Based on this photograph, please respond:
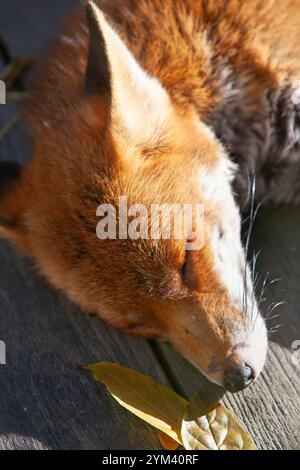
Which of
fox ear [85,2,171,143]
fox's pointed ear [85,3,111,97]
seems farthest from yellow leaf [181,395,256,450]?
fox's pointed ear [85,3,111,97]

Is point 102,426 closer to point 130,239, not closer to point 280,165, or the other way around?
point 130,239

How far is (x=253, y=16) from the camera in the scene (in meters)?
2.95

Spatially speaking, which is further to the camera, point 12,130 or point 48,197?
point 12,130

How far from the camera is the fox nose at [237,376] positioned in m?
2.49

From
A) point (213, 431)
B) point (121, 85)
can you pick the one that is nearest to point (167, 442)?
point (213, 431)

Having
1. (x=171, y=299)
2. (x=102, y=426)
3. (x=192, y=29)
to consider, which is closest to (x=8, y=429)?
(x=102, y=426)

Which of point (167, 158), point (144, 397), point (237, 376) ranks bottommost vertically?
point (144, 397)

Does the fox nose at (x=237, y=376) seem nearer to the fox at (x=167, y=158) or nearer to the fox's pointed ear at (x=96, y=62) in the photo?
the fox at (x=167, y=158)

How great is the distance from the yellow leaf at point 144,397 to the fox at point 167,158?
0.17m

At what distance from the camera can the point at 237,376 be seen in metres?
2.49

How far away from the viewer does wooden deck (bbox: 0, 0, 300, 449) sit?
256 cm

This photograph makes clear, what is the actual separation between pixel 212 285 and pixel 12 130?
1655mm

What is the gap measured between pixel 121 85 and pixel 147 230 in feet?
1.86

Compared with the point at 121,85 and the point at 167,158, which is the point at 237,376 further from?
the point at 121,85
